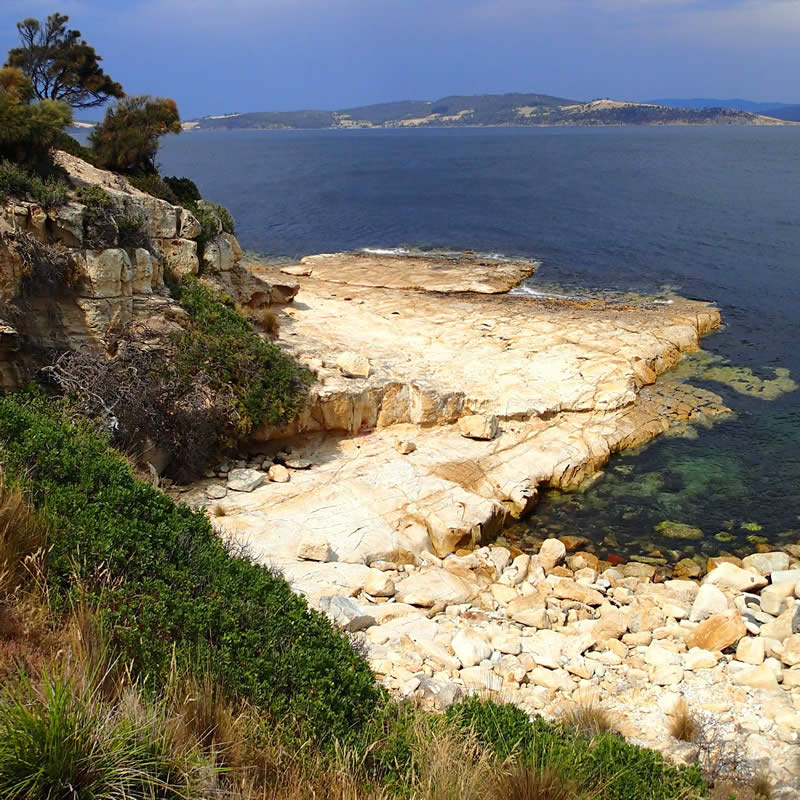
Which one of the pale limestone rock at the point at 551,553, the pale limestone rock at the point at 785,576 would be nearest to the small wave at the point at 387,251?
the pale limestone rock at the point at 551,553

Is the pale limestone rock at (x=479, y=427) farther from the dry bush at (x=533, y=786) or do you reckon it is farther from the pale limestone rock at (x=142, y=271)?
the dry bush at (x=533, y=786)

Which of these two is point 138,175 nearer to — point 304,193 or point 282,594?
point 282,594

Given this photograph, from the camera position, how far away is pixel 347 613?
10875 mm

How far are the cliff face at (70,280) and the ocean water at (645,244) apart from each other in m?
10.6

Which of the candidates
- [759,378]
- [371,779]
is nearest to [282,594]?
[371,779]

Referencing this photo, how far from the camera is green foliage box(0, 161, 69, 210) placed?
1470cm

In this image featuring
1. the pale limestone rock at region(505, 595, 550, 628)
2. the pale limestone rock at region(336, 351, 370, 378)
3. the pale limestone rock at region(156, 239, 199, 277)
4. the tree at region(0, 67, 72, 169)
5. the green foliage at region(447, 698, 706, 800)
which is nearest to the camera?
the green foliage at region(447, 698, 706, 800)

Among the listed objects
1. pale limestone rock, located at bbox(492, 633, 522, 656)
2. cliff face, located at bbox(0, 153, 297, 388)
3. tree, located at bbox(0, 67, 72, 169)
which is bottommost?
pale limestone rock, located at bbox(492, 633, 522, 656)

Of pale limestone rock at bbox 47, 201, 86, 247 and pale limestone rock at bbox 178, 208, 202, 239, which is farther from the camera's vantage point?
pale limestone rock at bbox 178, 208, 202, 239

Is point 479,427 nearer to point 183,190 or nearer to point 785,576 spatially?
point 785,576

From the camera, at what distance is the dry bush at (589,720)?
8.21m

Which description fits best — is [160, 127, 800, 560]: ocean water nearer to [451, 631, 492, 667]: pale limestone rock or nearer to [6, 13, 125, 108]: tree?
[451, 631, 492, 667]: pale limestone rock

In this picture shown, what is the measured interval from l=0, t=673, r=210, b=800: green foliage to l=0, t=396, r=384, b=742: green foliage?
105 cm

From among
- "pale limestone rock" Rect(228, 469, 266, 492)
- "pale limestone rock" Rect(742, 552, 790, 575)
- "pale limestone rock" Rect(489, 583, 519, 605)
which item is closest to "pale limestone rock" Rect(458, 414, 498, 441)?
"pale limestone rock" Rect(228, 469, 266, 492)
